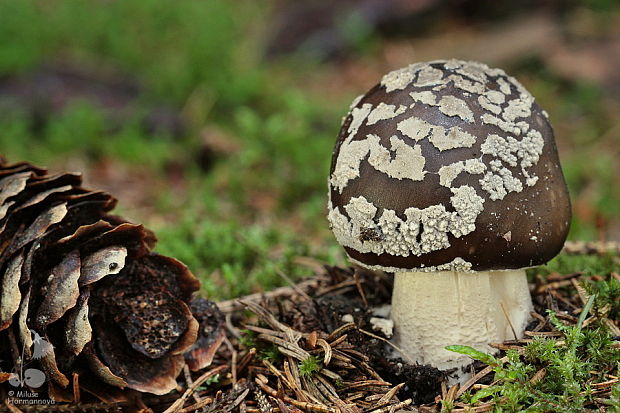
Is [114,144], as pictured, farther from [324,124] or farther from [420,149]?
[420,149]

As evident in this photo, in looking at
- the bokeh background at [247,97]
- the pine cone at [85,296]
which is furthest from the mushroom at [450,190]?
the bokeh background at [247,97]

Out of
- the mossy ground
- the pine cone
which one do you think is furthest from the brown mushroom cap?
the pine cone

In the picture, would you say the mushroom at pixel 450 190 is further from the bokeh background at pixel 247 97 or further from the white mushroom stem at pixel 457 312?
the bokeh background at pixel 247 97

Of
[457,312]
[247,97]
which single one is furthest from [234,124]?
[457,312]

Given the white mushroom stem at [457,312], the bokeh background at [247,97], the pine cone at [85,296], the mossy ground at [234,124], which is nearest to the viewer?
the pine cone at [85,296]

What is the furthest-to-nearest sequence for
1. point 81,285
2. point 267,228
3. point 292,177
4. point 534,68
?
1. point 534,68
2. point 292,177
3. point 267,228
4. point 81,285

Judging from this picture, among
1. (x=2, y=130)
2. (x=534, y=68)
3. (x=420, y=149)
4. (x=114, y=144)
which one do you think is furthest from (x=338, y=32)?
(x=420, y=149)

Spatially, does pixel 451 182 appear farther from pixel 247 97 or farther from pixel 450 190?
pixel 247 97
